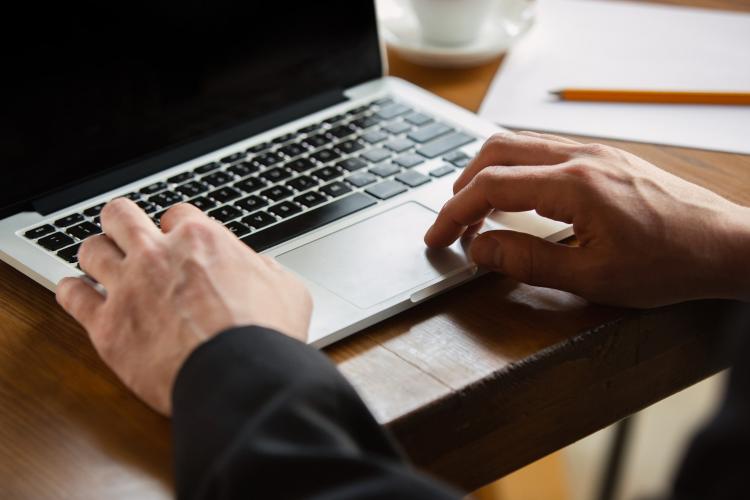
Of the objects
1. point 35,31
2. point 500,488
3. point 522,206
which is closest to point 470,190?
point 522,206

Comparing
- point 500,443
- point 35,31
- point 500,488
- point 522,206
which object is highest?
point 35,31

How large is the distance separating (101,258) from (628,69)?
65 cm

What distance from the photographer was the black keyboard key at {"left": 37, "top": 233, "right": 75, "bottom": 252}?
72 centimetres

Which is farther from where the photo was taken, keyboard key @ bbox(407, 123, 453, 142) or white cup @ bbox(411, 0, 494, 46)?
white cup @ bbox(411, 0, 494, 46)

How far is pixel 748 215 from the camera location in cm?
69

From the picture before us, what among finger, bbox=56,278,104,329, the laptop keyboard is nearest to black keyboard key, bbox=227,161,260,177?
the laptop keyboard

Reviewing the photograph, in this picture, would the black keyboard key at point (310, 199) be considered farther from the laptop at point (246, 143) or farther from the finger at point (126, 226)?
the finger at point (126, 226)

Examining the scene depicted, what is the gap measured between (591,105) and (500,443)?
0.45 m

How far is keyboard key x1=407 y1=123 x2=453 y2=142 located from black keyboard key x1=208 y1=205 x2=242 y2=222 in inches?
7.4

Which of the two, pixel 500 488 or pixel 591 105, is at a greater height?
pixel 591 105

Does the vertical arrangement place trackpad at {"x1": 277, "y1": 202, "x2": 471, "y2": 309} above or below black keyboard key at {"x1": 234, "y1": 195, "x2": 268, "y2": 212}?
below

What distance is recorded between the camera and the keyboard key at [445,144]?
84 centimetres

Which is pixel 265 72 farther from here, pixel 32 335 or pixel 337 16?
pixel 32 335

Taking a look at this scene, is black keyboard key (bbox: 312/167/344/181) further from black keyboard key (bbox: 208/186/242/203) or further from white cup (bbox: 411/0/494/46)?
white cup (bbox: 411/0/494/46)
